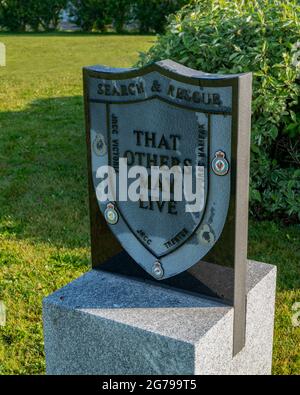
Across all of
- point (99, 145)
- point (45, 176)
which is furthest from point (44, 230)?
point (99, 145)

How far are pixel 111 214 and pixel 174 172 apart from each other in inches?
19.2

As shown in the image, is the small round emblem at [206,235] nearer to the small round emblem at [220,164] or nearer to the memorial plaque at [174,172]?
the memorial plaque at [174,172]

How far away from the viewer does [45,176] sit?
6.87 meters

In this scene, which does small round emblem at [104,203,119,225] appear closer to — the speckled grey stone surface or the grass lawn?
the speckled grey stone surface

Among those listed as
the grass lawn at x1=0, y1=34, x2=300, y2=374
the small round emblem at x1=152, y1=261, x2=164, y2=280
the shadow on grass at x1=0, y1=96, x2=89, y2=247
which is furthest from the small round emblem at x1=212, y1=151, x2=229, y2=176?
the shadow on grass at x1=0, y1=96, x2=89, y2=247

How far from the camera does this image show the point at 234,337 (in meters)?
2.90

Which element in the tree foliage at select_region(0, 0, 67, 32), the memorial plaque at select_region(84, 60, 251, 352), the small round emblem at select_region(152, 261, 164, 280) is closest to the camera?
the memorial plaque at select_region(84, 60, 251, 352)

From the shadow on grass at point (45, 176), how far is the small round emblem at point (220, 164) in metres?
2.65

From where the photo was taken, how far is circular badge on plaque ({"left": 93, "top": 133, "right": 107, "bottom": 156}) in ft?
10.0

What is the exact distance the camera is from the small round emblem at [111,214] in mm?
3135

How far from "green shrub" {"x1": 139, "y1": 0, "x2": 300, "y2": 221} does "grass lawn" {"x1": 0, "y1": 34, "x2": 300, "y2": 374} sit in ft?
1.30
